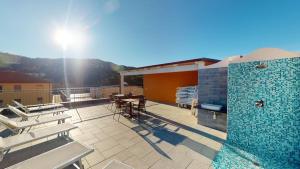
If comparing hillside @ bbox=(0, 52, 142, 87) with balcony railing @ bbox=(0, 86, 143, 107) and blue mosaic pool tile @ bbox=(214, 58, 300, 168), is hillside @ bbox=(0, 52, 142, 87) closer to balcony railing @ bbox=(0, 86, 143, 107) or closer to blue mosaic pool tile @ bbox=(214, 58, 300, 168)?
balcony railing @ bbox=(0, 86, 143, 107)

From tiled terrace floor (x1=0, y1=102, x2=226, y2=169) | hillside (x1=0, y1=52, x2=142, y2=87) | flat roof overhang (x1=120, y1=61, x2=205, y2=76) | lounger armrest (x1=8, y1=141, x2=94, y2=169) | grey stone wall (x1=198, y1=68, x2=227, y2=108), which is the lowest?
tiled terrace floor (x1=0, y1=102, x2=226, y2=169)

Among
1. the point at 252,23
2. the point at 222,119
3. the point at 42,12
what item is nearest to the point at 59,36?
the point at 42,12

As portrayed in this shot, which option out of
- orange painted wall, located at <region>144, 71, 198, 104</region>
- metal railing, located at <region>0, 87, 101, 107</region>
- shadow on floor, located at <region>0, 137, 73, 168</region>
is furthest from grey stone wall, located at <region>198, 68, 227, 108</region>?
metal railing, located at <region>0, 87, 101, 107</region>

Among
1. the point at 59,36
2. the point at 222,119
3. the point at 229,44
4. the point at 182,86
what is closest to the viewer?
the point at 222,119

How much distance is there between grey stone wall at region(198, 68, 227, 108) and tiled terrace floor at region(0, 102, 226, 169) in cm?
111

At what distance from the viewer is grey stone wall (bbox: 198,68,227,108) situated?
487 cm

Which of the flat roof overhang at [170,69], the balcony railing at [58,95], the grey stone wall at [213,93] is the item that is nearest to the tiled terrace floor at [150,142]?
the grey stone wall at [213,93]

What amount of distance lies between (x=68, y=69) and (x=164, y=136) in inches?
1940

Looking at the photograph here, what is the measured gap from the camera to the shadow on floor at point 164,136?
128 inches

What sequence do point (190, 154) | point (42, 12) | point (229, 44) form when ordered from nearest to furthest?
1. point (190, 154)
2. point (42, 12)
3. point (229, 44)

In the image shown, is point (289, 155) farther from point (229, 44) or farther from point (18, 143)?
point (229, 44)

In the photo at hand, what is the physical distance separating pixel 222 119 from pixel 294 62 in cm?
239

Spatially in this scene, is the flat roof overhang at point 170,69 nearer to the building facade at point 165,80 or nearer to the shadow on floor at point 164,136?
the building facade at point 165,80

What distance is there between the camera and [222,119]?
14.9ft
